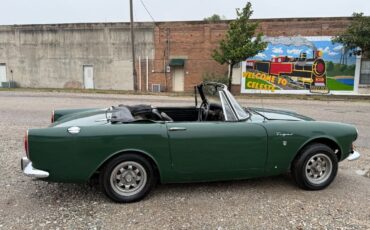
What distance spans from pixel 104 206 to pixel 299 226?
2105 millimetres

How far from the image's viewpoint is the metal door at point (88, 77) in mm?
27141

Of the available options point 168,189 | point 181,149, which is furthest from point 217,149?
point 168,189

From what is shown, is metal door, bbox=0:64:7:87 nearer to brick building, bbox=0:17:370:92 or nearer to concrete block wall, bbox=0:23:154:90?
brick building, bbox=0:17:370:92

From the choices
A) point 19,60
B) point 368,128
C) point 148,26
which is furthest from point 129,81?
point 368,128

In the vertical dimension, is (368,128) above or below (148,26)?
below

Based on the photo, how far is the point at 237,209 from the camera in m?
3.47

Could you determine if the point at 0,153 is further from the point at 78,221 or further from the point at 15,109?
the point at 15,109

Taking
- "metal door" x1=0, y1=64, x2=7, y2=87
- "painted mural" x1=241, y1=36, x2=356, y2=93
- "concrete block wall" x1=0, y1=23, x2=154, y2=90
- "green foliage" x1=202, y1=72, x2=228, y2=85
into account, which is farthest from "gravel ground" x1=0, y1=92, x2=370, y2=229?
"metal door" x1=0, y1=64, x2=7, y2=87

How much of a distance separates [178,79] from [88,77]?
804 centimetres

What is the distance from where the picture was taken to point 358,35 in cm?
1978

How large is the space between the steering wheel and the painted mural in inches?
772

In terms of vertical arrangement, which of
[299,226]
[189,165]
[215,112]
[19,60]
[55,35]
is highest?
[55,35]

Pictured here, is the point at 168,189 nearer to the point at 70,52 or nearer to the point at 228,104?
the point at 228,104

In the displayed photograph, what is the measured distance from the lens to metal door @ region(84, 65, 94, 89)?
89.0 ft
